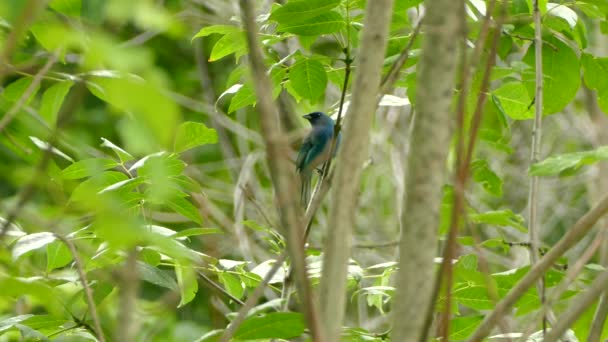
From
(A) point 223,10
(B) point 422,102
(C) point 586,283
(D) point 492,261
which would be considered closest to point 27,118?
(B) point 422,102

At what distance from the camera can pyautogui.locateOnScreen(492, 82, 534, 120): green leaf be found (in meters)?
2.38

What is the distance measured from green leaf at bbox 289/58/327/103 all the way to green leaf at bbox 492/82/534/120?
478 millimetres

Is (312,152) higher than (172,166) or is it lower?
lower

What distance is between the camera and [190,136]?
2113 mm

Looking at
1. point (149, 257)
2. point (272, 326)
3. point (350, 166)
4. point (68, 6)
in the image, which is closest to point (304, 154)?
point (149, 257)

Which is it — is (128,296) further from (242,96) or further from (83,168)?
(242,96)

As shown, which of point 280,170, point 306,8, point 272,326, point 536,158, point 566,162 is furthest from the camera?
point 306,8

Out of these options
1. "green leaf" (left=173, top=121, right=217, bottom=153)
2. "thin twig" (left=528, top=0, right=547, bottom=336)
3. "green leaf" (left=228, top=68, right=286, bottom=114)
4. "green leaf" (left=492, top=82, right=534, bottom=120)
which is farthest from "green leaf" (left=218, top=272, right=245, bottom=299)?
"green leaf" (left=492, top=82, right=534, bottom=120)

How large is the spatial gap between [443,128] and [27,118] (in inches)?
30.3

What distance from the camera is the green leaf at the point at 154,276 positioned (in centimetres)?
188

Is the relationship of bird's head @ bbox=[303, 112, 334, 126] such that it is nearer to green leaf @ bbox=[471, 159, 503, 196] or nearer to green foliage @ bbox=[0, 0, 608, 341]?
green foliage @ bbox=[0, 0, 608, 341]

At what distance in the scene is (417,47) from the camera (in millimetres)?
2189

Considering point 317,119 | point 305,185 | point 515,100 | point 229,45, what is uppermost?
point 229,45

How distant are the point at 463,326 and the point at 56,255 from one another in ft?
2.97
